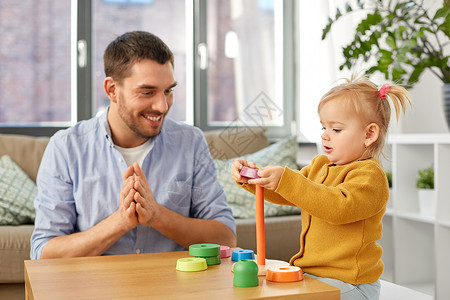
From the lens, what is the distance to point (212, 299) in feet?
3.11

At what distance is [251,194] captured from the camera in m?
2.85

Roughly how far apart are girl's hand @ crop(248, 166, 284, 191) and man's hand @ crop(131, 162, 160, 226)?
1.27 ft

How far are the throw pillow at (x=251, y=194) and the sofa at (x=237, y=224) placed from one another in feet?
0.06

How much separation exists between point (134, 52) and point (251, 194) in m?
1.31

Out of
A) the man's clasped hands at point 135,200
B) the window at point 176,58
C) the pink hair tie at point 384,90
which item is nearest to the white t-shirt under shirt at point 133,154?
the man's clasped hands at point 135,200

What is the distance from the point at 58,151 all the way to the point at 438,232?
5.61 feet

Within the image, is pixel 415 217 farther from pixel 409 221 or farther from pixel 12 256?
pixel 12 256

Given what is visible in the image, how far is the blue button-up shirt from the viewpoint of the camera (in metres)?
1.66

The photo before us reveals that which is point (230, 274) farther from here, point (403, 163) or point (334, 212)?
point (403, 163)

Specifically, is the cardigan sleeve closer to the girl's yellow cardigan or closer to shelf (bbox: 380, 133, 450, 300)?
the girl's yellow cardigan

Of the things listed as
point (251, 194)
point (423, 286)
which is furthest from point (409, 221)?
point (251, 194)

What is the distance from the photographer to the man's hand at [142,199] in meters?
1.41

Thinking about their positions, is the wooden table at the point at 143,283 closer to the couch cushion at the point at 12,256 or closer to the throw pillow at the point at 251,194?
the couch cushion at the point at 12,256

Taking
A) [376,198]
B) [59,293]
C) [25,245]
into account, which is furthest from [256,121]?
[59,293]
